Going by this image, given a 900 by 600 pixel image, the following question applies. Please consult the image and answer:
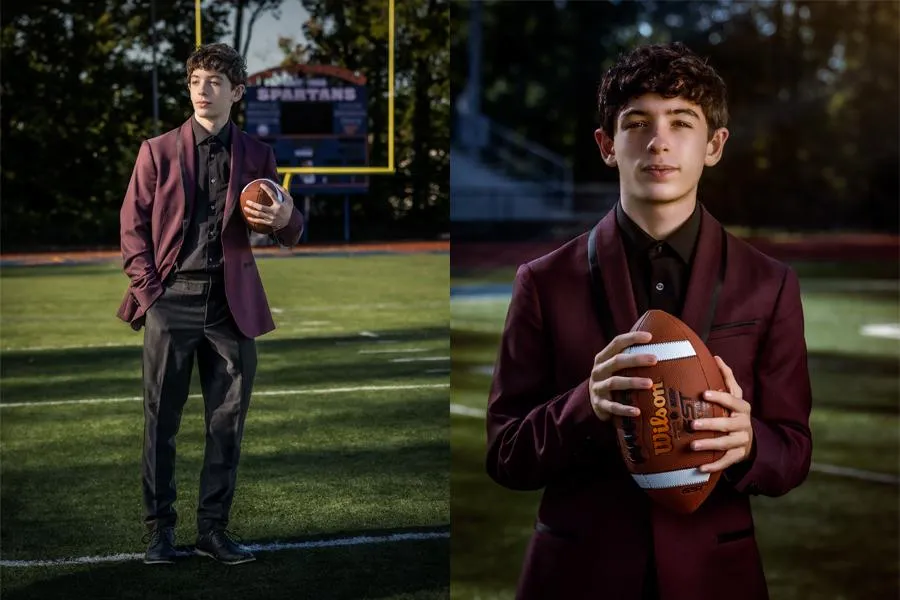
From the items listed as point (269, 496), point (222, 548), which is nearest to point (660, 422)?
point (222, 548)

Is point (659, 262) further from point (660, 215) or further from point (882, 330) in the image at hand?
point (882, 330)

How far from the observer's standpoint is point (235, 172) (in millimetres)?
2857

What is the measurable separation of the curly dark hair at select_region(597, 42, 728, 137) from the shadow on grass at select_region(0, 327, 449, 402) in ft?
4.87

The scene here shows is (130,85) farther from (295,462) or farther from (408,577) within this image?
(408,577)

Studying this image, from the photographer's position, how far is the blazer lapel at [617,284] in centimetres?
183

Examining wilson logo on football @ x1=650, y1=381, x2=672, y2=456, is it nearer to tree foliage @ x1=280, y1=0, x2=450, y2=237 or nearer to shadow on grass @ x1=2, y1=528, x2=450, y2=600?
shadow on grass @ x1=2, y1=528, x2=450, y2=600

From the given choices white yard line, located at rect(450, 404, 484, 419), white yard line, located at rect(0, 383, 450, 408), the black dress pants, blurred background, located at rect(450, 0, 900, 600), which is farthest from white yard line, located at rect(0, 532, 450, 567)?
blurred background, located at rect(450, 0, 900, 600)

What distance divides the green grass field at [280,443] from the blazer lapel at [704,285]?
1.50 m

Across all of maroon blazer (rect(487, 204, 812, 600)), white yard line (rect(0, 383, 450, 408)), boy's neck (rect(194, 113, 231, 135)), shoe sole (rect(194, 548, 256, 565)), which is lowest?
shoe sole (rect(194, 548, 256, 565))

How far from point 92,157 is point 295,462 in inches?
35.1

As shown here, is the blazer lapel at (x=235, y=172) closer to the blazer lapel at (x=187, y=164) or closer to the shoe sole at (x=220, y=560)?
the blazer lapel at (x=187, y=164)

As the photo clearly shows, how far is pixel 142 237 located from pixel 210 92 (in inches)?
12.5

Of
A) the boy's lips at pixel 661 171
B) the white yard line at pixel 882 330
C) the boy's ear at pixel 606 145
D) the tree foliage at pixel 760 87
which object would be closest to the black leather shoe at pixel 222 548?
the boy's ear at pixel 606 145

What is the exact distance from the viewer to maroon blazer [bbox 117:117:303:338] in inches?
112
